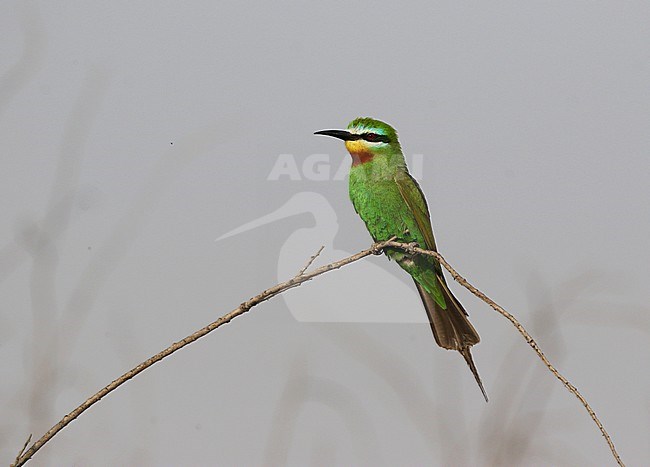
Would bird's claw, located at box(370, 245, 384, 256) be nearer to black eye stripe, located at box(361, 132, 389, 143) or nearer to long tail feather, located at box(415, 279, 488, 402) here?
long tail feather, located at box(415, 279, 488, 402)

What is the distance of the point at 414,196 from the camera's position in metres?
1.47

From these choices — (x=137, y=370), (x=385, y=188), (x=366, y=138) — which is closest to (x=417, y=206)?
(x=385, y=188)

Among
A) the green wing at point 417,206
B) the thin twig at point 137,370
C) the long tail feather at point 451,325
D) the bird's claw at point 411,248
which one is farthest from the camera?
the green wing at point 417,206

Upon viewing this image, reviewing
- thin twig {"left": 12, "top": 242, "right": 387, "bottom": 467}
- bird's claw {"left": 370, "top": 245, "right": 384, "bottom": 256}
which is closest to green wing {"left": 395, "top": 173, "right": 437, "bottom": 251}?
bird's claw {"left": 370, "top": 245, "right": 384, "bottom": 256}

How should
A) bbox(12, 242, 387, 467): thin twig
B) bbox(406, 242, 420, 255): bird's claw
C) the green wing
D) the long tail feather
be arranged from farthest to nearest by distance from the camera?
the green wing
the long tail feather
bbox(406, 242, 420, 255): bird's claw
bbox(12, 242, 387, 467): thin twig

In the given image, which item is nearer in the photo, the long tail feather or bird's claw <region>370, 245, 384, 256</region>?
bird's claw <region>370, 245, 384, 256</region>

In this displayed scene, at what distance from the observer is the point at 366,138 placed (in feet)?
4.83

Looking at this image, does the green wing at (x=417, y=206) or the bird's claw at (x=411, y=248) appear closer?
the bird's claw at (x=411, y=248)

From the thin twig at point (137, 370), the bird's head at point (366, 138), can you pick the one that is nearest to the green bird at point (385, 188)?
the bird's head at point (366, 138)

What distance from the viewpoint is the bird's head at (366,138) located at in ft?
4.83

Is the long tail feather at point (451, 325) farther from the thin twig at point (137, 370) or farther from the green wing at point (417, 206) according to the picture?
the thin twig at point (137, 370)

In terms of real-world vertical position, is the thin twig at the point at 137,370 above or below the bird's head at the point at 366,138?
below

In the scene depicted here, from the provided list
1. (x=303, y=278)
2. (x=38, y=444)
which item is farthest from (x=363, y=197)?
(x=38, y=444)

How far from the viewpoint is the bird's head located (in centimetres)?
147
